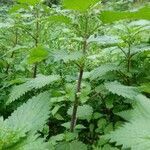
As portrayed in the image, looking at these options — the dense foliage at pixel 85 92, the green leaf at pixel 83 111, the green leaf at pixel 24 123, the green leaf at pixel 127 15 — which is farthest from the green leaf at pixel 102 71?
the green leaf at pixel 24 123

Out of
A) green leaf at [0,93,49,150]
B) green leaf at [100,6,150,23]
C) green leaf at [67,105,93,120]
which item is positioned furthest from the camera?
green leaf at [67,105,93,120]

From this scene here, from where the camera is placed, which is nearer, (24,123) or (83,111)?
(24,123)

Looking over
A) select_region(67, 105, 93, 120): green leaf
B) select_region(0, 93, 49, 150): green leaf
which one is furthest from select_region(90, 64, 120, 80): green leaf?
select_region(0, 93, 49, 150): green leaf

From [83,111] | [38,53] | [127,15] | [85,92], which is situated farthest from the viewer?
[83,111]

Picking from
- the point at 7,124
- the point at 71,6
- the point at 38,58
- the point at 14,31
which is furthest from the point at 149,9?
the point at 14,31

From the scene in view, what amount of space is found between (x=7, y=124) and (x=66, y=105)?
4.47 ft

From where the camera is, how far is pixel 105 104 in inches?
111

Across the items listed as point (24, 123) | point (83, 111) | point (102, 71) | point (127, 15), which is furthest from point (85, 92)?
point (24, 123)

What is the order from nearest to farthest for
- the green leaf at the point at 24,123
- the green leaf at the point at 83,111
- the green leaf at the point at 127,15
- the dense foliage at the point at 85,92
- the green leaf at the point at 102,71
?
1. the green leaf at the point at 24,123
2. the dense foliage at the point at 85,92
3. the green leaf at the point at 127,15
4. the green leaf at the point at 83,111
5. the green leaf at the point at 102,71

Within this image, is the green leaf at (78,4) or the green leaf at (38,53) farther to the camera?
the green leaf at (38,53)

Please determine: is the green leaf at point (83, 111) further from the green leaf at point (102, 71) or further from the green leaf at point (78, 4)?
the green leaf at point (78, 4)

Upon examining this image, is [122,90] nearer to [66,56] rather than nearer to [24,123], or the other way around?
[66,56]

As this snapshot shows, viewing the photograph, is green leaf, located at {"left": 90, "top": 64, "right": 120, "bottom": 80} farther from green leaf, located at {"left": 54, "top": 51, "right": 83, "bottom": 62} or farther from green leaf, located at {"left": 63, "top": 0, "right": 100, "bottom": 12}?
green leaf, located at {"left": 63, "top": 0, "right": 100, "bottom": 12}

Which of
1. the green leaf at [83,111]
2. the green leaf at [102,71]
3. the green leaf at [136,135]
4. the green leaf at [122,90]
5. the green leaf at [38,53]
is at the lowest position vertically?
the green leaf at [83,111]
